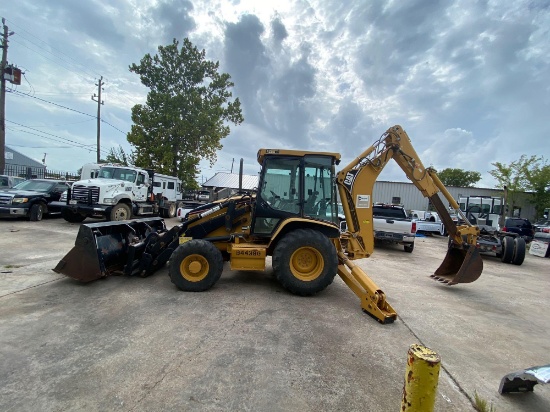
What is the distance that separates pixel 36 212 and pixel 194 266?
11612mm

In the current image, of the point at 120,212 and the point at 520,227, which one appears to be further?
the point at 520,227

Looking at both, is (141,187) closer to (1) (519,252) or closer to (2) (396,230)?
(2) (396,230)

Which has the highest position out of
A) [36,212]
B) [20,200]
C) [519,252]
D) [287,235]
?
[20,200]

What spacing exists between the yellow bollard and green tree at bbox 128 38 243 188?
2316 centimetres

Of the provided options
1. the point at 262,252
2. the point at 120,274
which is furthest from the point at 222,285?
the point at 120,274

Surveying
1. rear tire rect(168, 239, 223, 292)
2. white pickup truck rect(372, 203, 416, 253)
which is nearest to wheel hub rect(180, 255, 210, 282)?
rear tire rect(168, 239, 223, 292)

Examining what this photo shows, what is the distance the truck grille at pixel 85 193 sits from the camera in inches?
503

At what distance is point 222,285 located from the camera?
5828 millimetres

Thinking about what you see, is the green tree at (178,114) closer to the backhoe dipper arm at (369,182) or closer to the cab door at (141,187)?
the cab door at (141,187)

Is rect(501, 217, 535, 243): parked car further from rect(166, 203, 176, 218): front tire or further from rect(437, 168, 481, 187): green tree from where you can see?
rect(437, 168, 481, 187): green tree

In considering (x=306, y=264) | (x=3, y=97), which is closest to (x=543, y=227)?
(x=306, y=264)

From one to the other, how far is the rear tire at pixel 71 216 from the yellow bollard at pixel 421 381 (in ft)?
47.0

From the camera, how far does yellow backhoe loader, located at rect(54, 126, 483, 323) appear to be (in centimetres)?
530

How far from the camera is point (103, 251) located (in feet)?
17.9
